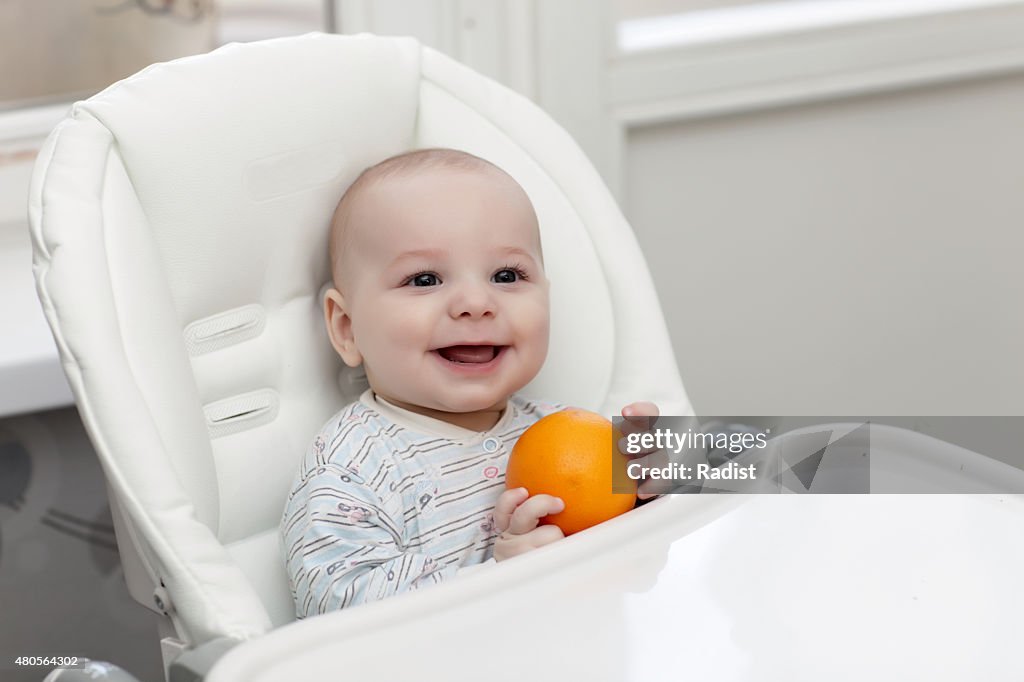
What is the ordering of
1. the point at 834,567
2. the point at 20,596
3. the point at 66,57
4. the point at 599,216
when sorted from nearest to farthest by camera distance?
the point at 834,567
the point at 599,216
the point at 20,596
the point at 66,57

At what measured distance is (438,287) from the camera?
0.94m

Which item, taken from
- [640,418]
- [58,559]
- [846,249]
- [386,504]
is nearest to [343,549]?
[386,504]

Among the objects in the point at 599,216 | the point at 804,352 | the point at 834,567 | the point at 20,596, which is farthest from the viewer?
the point at 804,352

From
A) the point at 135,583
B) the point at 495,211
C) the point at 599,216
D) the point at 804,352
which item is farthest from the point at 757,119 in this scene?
the point at 135,583

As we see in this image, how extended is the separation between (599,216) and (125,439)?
0.48 meters

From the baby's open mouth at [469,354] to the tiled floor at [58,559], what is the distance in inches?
26.1

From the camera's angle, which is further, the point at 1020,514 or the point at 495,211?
the point at 495,211

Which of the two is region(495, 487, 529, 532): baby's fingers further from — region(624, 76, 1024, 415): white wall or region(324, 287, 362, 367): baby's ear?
region(624, 76, 1024, 415): white wall

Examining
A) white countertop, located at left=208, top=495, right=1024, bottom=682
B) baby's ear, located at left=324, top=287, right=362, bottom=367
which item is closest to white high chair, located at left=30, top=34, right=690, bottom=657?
baby's ear, located at left=324, top=287, right=362, bottom=367

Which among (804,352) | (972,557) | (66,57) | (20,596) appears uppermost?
(66,57)

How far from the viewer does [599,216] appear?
1085 mm

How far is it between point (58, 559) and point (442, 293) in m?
0.80

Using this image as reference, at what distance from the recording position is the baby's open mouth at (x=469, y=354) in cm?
95

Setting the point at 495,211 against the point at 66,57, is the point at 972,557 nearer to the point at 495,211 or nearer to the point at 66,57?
the point at 495,211
